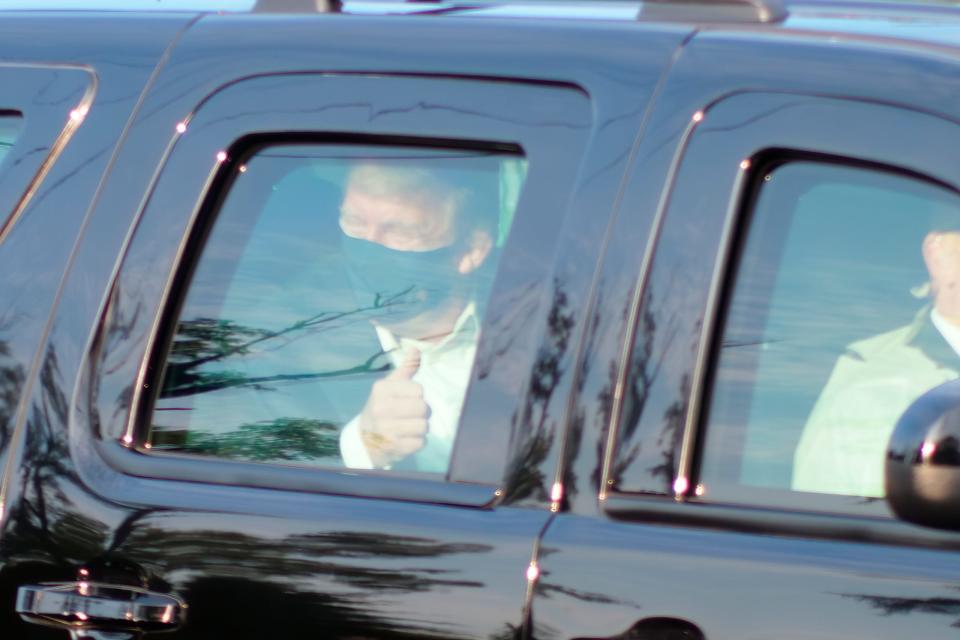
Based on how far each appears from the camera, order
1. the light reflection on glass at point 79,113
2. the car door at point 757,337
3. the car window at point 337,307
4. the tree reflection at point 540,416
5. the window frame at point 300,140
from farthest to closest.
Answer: the light reflection on glass at point 79,113, the car window at point 337,307, the window frame at point 300,140, the tree reflection at point 540,416, the car door at point 757,337

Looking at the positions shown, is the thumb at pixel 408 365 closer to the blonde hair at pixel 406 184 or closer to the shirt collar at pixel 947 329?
the blonde hair at pixel 406 184

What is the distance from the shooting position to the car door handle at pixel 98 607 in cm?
232

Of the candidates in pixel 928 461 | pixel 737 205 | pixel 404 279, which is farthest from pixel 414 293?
pixel 928 461

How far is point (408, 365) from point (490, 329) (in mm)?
213

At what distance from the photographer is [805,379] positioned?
7.34 ft

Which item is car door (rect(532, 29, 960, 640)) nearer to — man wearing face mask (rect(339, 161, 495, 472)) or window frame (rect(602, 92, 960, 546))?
window frame (rect(602, 92, 960, 546))

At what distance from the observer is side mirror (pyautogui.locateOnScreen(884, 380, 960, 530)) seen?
6.25ft

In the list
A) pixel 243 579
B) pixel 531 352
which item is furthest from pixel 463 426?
pixel 243 579

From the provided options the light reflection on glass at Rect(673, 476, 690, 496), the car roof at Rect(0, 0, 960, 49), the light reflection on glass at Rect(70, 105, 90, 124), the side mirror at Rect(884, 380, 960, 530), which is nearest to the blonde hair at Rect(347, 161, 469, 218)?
the car roof at Rect(0, 0, 960, 49)

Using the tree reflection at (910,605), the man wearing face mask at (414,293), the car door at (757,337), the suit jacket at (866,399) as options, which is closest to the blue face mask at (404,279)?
the man wearing face mask at (414,293)

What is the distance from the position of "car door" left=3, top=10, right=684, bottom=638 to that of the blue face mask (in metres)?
0.02

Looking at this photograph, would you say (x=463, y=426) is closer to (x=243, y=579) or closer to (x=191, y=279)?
(x=243, y=579)

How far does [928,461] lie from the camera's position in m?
1.91

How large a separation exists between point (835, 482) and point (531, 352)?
0.44 metres
